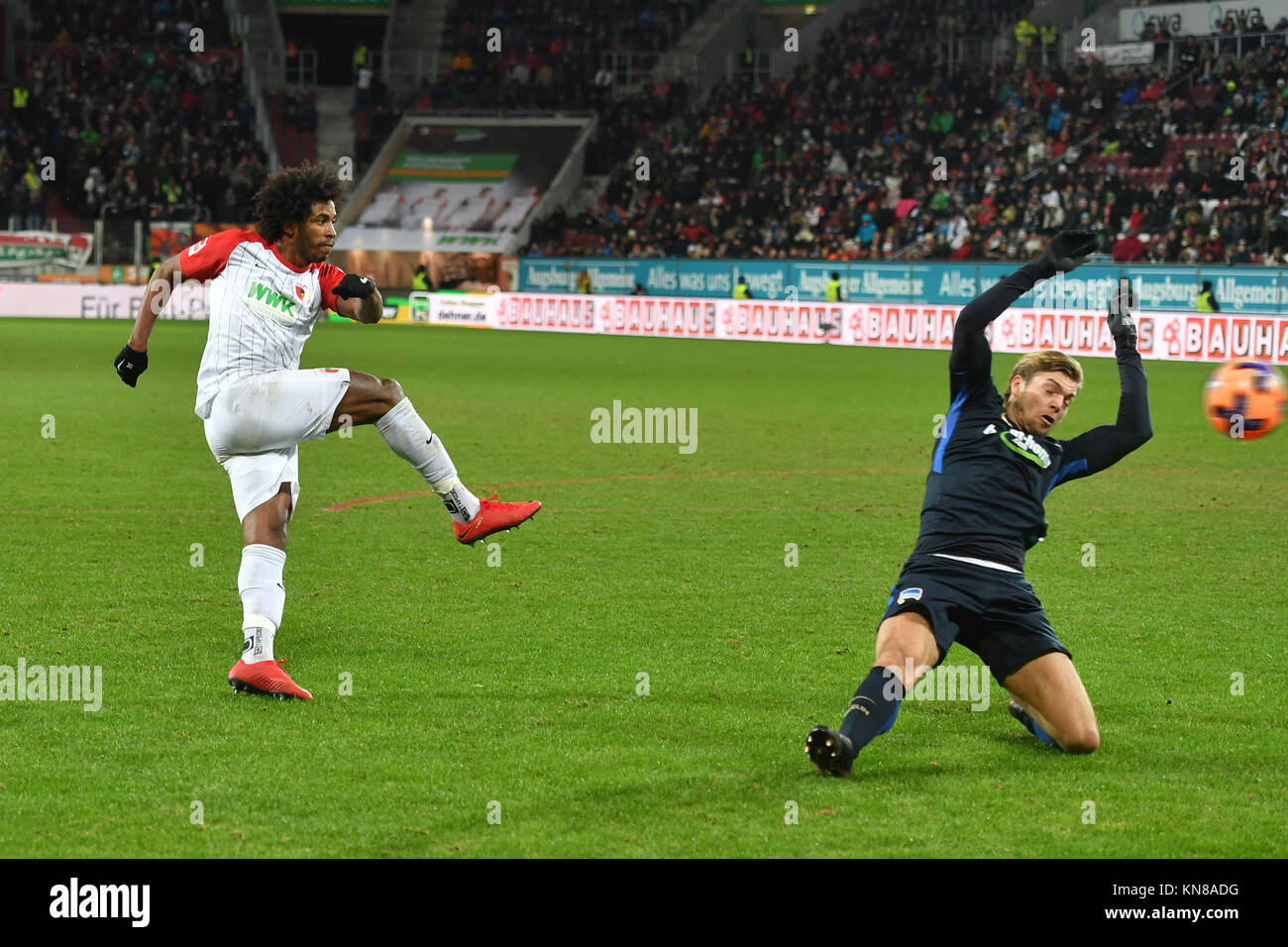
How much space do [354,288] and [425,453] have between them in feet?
2.54

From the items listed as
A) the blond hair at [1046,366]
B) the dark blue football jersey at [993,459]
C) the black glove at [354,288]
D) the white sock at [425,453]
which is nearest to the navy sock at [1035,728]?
the dark blue football jersey at [993,459]

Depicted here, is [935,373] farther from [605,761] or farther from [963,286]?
[605,761]

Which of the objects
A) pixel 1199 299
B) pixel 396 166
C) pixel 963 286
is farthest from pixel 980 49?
pixel 396 166

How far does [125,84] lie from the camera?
48.7 meters

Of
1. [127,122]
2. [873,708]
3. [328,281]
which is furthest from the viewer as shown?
[127,122]

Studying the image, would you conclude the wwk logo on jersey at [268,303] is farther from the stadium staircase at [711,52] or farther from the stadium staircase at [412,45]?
the stadium staircase at [412,45]

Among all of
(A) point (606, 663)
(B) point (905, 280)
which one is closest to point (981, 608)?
(A) point (606, 663)

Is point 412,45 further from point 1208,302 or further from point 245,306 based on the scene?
point 245,306

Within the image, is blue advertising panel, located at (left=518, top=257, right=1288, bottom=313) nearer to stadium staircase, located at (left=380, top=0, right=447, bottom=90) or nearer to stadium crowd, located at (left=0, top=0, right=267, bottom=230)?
stadium crowd, located at (left=0, top=0, right=267, bottom=230)

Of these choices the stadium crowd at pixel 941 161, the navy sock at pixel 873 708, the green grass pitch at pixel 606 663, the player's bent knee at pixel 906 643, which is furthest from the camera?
the stadium crowd at pixel 941 161

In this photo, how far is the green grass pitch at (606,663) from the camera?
191 inches

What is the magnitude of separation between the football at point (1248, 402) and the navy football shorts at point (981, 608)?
4.87 ft

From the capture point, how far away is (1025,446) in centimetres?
588

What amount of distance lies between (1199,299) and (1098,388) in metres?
9.10
